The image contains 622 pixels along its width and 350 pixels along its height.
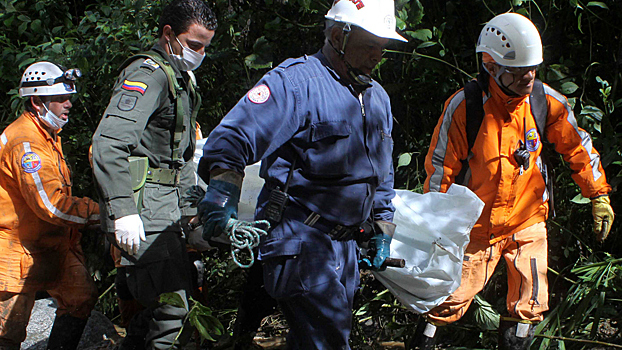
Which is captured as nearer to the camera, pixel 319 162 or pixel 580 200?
pixel 319 162

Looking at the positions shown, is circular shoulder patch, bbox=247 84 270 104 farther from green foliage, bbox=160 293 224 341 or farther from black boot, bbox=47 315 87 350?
black boot, bbox=47 315 87 350

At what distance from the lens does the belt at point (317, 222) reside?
2385 mm

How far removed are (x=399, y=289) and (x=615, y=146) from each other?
1806 mm

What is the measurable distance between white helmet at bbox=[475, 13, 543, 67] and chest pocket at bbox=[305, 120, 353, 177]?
1269 mm

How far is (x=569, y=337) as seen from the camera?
140 inches

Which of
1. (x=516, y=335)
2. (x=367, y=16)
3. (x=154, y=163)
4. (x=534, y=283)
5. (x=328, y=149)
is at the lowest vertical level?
(x=516, y=335)

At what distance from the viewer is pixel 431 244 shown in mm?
3080

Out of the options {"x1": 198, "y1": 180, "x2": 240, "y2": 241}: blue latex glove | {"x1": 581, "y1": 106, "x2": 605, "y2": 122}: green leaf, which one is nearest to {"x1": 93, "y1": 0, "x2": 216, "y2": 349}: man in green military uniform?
{"x1": 198, "y1": 180, "x2": 240, "y2": 241}: blue latex glove

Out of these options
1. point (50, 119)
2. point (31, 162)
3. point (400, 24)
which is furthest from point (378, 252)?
point (50, 119)

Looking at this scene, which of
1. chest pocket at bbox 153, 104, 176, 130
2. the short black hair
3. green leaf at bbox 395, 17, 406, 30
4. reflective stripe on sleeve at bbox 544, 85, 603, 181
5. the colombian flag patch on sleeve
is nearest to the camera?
the colombian flag patch on sleeve

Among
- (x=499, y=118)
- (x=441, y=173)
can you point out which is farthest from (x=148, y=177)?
(x=499, y=118)

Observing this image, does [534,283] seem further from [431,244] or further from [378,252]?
[378,252]

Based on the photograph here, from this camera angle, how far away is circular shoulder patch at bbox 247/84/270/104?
2.23 meters

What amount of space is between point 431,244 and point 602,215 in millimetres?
1102
